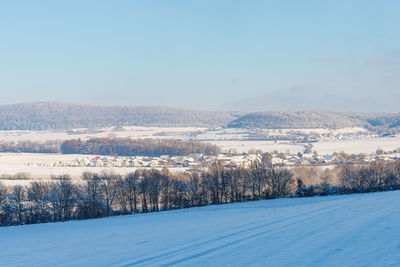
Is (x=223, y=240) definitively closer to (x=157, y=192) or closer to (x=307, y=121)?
(x=157, y=192)

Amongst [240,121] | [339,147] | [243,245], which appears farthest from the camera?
[240,121]

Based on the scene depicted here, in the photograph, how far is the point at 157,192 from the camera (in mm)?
33156

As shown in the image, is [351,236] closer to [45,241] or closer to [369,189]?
[45,241]

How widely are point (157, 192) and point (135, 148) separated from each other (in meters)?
55.8

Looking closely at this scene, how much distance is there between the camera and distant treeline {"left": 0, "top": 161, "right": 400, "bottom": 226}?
97.9ft

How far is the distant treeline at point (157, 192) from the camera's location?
29.9m

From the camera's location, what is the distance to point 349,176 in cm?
3731

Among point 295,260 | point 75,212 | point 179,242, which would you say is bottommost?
point 75,212

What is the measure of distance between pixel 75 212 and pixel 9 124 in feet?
573

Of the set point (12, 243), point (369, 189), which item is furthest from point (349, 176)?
point (12, 243)

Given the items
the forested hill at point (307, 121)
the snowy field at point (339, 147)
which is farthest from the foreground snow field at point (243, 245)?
the forested hill at point (307, 121)

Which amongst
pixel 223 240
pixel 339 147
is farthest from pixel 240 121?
pixel 223 240

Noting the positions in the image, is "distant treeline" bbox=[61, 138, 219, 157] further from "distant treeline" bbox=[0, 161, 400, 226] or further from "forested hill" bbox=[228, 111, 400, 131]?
"forested hill" bbox=[228, 111, 400, 131]

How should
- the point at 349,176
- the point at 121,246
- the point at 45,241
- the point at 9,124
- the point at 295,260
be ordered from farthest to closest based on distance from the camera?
the point at 9,124 → the point at 349,176 → the point at 45,241 → the point at 121,246 → the point at 295,260
